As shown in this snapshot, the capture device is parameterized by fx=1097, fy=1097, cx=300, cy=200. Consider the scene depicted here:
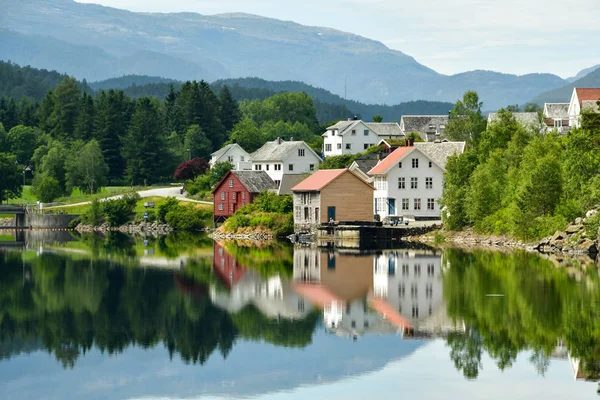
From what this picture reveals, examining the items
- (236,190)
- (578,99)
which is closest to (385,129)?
(578,99)

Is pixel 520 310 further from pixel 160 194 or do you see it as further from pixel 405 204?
pixel 160 194

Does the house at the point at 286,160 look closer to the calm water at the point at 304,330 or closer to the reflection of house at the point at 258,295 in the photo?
the calm water at the point at 304,330

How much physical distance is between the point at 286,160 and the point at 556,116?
30339 mm

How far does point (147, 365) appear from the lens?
1150 inches

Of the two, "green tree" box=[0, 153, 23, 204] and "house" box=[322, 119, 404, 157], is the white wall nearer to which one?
"house" box=[322, 119, 404, 157]

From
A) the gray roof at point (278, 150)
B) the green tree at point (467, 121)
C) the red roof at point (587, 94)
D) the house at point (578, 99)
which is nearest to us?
the green tree at point (467, 121)

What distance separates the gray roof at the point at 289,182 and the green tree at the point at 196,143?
42779 mm

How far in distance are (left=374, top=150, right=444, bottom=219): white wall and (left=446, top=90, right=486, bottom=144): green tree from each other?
17441mm

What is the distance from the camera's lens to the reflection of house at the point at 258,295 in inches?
1544

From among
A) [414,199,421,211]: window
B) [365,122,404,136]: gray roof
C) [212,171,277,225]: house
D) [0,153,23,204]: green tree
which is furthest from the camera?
[365,122,404,136]: gray roof

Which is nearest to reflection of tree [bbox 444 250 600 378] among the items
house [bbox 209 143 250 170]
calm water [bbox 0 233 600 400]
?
calm water [bbox 0 233 600 400]

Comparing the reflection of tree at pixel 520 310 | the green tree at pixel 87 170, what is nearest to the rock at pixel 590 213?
the reflection of tree at pixel 520 310

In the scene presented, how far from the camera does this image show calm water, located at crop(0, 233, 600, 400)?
26719mm

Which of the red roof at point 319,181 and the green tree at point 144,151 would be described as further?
the green tree at point 144,151
